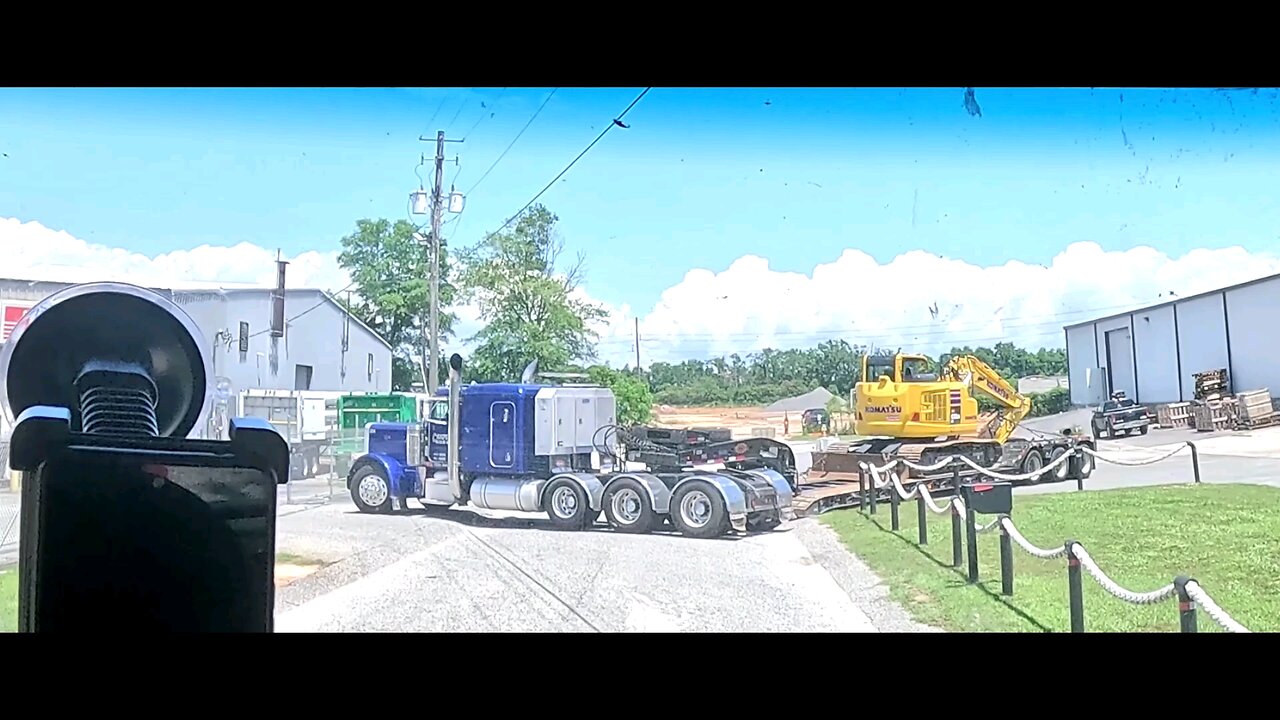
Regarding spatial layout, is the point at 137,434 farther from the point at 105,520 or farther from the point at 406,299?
the point at 406,299

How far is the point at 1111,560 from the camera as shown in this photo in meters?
4.71

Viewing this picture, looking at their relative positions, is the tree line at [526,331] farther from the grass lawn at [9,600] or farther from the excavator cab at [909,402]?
the grass lawn at [9,600]

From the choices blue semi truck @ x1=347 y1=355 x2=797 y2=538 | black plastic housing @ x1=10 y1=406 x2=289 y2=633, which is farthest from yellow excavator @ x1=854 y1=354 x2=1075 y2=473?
black plastic housing @ x1=10 y1=406 x2=289 y2=633

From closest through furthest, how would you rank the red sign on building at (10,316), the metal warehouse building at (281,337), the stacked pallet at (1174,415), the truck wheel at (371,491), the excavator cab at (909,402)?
the red sign on building at (10,316), the metal warehouse building at (281,337), the truck wheel at (371,491), the excavator cab at (909,402), the stacked pallet at (1174,415)

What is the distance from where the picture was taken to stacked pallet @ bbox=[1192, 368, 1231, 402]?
5430mm

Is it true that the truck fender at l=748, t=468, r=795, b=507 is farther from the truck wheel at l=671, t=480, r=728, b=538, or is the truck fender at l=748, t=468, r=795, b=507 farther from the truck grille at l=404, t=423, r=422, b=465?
the truck grille at l=404, t=423, r=422, b=465

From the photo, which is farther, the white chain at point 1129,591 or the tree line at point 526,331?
the tree line at point 526,331

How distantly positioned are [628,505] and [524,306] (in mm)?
1582

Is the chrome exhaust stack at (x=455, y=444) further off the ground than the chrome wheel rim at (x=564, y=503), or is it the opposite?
the chrome exhaust stack at (x=455, y=444)

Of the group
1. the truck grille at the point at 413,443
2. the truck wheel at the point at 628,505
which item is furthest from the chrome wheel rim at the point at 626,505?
the truck grille at the point at 413,443

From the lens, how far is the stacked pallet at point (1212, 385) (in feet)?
17.8

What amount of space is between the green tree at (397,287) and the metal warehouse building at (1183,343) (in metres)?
3.10

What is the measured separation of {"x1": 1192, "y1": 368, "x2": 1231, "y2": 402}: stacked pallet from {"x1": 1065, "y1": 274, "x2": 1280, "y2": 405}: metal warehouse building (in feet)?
0.14
